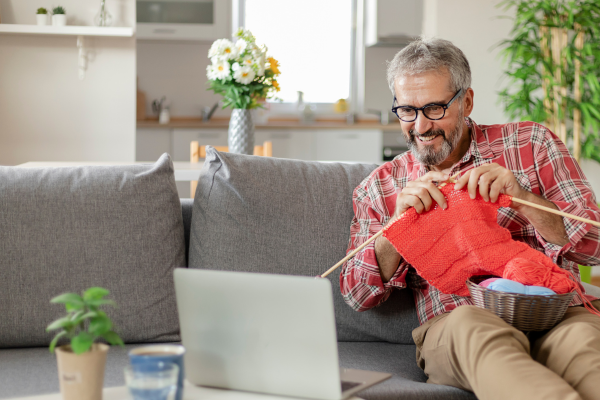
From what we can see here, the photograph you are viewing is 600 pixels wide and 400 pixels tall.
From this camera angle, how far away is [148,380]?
2.64ft

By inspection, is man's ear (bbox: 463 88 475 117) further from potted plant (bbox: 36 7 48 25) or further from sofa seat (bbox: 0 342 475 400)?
potted plant (bbox: 36 7 48 25)

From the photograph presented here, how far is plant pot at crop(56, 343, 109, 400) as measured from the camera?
821mm

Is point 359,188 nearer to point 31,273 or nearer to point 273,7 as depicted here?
point 31,273

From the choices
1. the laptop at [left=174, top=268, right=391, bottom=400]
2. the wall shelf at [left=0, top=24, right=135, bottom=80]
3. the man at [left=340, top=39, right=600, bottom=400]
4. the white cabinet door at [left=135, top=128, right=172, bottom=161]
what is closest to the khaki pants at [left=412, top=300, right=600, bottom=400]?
the man at [left=340, top=39, right=600, bottom=400]

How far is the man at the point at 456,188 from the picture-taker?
52.5 inches

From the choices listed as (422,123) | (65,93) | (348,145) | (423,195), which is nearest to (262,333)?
(423,195)

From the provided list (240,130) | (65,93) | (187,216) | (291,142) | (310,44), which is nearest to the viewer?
(187,216)

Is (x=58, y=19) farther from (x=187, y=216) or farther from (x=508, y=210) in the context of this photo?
(x=508, y=210)

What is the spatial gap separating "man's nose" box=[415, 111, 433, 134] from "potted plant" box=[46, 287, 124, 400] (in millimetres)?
973

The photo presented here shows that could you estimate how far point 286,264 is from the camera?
1636mm

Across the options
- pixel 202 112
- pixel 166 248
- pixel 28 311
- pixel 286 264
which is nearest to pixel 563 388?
pixel 286 264

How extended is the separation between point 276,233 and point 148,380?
34.0 inches

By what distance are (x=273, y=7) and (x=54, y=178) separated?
14.1 feet

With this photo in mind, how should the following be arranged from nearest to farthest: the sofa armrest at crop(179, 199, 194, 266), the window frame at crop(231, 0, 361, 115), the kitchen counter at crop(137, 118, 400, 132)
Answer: the sofa armrest at crop(179, 199, 194, 266)
the kitchen counter at crop(137, 118, 400, 132)
the window frame at crop(231, 0, 361, 115)
